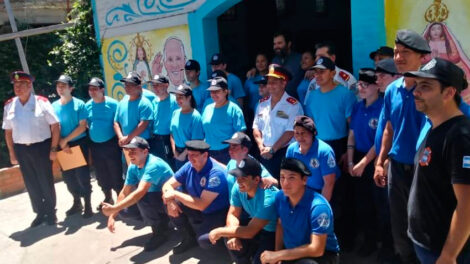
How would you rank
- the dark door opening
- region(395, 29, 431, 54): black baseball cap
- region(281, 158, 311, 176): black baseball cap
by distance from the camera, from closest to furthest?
1. region(395, 29, 431, 54): black baseball cap
2. region(281, 158, 311, 176): black baseball cap
3. the dark door opening

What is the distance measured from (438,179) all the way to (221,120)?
2784mm

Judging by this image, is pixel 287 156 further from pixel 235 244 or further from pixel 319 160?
pixel 235 244

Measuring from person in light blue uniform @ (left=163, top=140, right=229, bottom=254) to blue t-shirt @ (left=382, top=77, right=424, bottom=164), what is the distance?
1.67 metres

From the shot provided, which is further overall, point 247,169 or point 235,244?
point 235,244

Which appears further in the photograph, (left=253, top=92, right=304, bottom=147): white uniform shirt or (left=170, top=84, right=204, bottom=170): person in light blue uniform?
(left=170, top=84, right=204, bottom=170): person in light blue uniform

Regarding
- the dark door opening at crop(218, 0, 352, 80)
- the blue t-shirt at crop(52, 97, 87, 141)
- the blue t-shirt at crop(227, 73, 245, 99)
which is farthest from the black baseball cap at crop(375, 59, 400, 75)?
the dark door opening at crop(218, 0, 352, 80)

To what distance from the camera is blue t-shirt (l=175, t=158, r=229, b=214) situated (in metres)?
3.95

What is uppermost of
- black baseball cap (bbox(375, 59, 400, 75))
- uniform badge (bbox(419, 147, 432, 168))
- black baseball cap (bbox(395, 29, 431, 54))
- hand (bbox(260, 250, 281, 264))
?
black baseball cap (bbox(395, 29, 431, 54))

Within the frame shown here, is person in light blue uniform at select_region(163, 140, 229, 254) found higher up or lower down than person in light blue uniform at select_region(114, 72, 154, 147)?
lower down

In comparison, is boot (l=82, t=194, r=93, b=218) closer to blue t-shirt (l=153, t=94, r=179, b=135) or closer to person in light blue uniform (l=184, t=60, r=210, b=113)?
blue t-shirt (l=153, t=94, r=179, b=135)

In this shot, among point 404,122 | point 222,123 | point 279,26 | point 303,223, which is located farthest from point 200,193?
point 279,26

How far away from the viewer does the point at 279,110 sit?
4.16m

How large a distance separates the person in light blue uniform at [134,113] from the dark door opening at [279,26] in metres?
2.86

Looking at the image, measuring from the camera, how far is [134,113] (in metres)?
5.27
